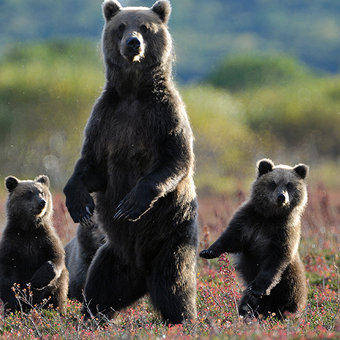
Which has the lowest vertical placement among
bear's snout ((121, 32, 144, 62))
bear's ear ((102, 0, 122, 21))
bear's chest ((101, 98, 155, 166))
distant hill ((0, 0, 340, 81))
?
bear's chest ((101, 98, 155, 166))

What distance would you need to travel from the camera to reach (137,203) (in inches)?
226

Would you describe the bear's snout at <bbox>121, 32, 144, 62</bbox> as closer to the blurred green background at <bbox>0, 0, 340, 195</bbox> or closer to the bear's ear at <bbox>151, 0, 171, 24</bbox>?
the bear's ear at <bbox>151, 0, 171, 24</bbox>

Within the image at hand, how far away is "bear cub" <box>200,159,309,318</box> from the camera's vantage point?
255 inches

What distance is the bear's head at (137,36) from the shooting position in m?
5.93

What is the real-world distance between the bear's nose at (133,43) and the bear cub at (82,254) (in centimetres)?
255

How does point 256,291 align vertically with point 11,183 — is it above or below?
below

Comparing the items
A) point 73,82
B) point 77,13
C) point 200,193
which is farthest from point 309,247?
point 77,13

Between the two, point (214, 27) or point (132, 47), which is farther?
point (214, 27)

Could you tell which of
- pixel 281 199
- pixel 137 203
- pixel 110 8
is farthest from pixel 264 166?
pixel 110 8

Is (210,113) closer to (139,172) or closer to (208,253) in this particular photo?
(208,253)

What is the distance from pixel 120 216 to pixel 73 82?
25289 millimetres

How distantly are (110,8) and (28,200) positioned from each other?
1995 millimetres

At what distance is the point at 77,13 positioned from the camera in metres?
87.1

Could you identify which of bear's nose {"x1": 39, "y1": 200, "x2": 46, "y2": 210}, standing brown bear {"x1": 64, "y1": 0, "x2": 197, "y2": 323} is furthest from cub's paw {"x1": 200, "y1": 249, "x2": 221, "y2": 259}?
bear's nose {"x1": 39, "y1": 200, "x2": 46, "y2": 210}
